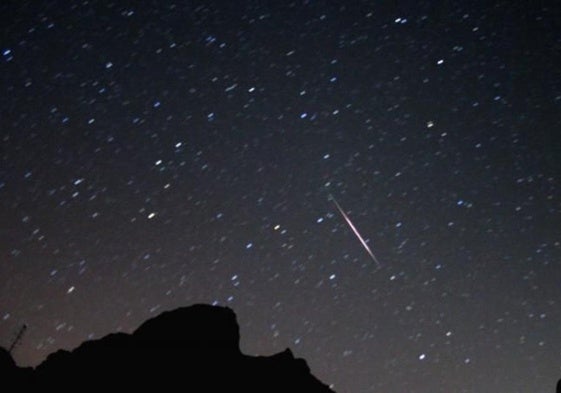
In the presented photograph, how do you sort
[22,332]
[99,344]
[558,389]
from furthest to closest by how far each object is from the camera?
[22,332]
[99,344]
[558,389]

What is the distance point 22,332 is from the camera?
166 ft

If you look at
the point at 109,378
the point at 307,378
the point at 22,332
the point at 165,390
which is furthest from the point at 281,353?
the point at 22,332

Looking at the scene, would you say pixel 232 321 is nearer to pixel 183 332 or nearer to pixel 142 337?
pixel 183 332

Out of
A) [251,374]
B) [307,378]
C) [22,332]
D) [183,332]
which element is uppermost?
[183,332]

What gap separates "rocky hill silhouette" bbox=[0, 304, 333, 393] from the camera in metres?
27.4

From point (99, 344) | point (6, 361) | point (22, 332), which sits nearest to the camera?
point (99, 344)

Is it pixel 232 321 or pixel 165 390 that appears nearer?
pixel 165 390

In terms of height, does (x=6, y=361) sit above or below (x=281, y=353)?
above

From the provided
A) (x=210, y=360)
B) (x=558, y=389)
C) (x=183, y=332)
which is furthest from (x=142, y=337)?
(x=558, y=389)

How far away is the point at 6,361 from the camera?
3089 cm

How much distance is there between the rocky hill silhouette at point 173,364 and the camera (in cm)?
2742

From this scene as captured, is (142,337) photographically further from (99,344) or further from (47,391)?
(47,391)

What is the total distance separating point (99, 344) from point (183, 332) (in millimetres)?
4887

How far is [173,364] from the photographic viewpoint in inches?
1117
